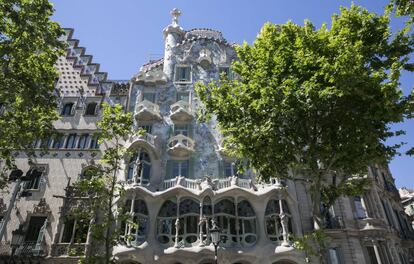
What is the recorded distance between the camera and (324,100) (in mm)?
13977

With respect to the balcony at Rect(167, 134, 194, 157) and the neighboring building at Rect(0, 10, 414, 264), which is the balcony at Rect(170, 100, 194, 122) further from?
the balcony at Rect(167, 134, 194, 157)

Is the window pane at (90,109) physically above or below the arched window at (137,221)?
above

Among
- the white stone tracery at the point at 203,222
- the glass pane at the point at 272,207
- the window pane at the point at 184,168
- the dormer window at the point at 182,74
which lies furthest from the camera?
the dormer window at the point at 182,74

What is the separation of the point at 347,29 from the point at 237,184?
13.1 m

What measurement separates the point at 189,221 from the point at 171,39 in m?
20.1

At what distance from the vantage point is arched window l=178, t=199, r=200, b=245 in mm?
21578

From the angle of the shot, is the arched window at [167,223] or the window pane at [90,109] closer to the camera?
the arched window at [167,223]

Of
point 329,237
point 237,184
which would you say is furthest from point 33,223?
point 329,237

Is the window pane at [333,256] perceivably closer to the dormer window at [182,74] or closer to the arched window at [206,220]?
the arched window at [206,220]

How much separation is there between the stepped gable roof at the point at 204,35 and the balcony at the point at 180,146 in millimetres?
12150

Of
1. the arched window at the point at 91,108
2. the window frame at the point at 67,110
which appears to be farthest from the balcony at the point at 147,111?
the window frame at the point at 67,110

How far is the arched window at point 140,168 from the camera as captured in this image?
23.7 metres

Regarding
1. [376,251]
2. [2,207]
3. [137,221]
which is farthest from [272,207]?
[2,207]

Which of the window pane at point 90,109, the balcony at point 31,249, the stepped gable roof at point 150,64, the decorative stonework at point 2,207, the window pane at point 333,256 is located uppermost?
the stepped gable roof at point 150,64
